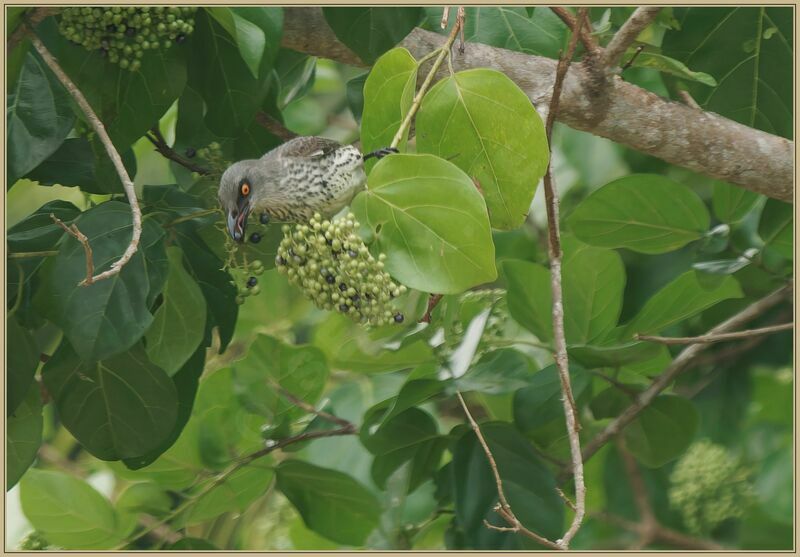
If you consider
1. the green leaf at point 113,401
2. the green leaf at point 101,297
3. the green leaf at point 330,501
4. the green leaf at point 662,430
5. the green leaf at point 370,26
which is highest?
the green leaf at point 370,26

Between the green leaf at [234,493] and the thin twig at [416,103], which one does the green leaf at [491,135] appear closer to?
the thin twig at [416,103]

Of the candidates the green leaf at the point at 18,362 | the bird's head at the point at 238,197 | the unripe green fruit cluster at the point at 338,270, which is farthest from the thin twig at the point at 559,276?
the green leaf at the point at 18,362

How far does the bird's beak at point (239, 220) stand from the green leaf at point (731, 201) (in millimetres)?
1343

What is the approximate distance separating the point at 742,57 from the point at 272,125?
4.00ft

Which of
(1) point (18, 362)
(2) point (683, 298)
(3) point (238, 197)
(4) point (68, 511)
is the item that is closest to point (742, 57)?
(2) point (683, 298)

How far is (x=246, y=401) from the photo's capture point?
2641mm

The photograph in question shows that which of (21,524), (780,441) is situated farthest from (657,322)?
(21,524)

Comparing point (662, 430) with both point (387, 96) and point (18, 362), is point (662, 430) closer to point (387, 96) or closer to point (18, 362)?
point (387, 96)

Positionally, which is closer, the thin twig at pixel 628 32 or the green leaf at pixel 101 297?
the green leaf at pixel 101 297

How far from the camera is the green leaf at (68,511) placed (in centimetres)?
264

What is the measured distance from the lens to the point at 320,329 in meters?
3.36

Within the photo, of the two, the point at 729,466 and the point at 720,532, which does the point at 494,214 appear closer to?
the point at 729,466

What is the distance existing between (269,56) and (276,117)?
53cm

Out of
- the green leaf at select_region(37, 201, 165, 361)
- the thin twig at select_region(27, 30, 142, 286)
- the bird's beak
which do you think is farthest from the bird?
the thin twig at select_region(27, 30, 142, 286)
